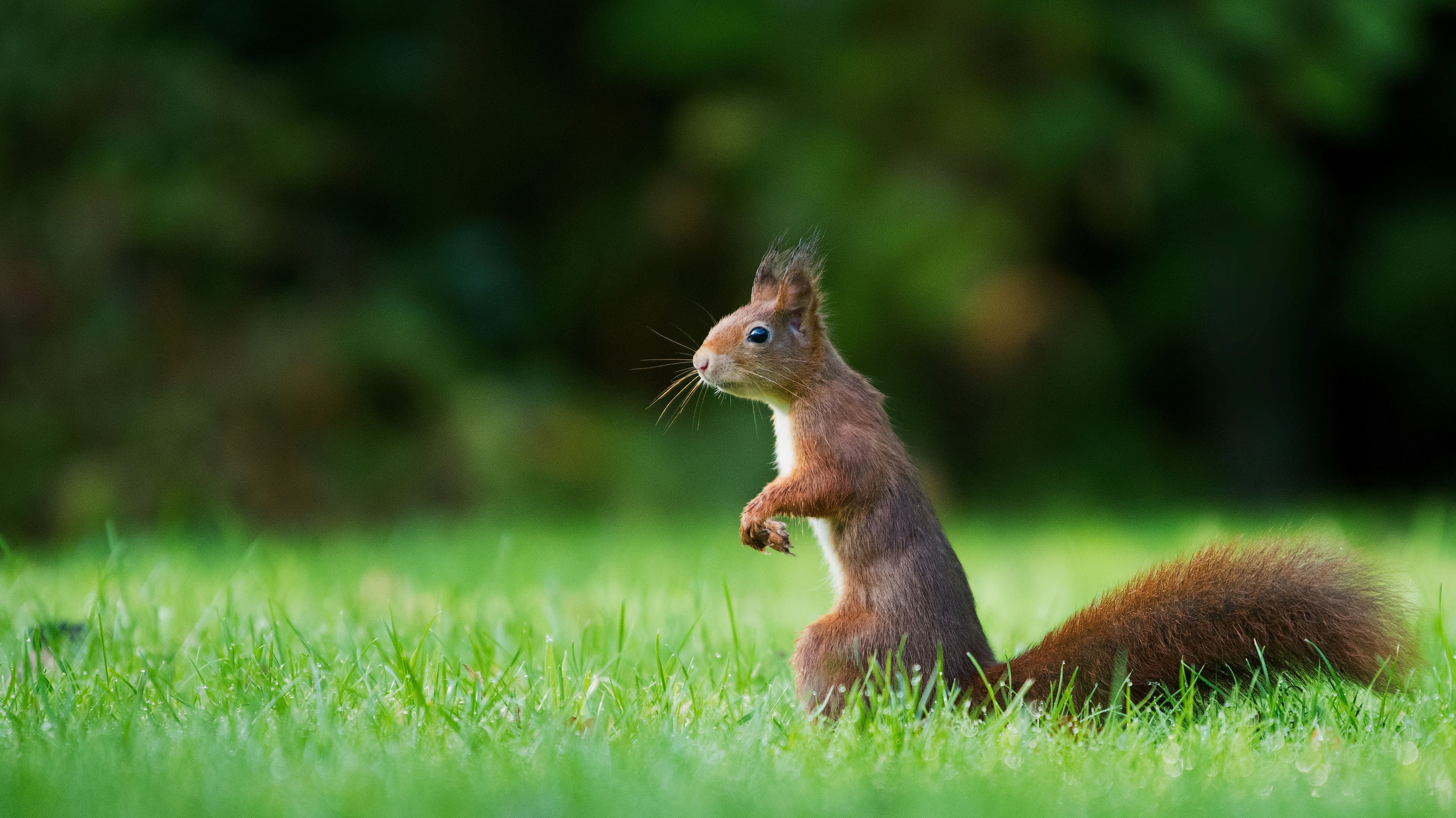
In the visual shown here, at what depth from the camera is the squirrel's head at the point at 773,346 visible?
2.23m

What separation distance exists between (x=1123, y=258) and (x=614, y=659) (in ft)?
18.7

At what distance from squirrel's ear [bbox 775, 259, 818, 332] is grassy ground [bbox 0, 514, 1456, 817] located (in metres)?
0.48

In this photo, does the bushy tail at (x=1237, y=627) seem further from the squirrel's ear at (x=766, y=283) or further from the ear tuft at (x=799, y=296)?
the squirrel's ear at (x=766, y=283)

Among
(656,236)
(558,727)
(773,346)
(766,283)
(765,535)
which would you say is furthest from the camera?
A: (656,236)

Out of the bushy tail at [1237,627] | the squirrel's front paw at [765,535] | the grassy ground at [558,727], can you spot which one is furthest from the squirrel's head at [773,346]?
the bushy tail at [1237,627]

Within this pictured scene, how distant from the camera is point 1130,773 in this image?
172 cm

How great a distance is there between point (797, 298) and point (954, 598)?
1.90ft

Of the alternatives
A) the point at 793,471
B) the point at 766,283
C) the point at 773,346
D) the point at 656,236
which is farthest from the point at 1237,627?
the point at 656,236

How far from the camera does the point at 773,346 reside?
2242 millimetres

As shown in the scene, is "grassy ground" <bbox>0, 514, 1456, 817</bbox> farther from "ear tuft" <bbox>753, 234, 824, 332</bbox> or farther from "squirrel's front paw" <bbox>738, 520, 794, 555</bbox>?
"ear tuft" <bbox>753, 234, 824, 332</bbox>

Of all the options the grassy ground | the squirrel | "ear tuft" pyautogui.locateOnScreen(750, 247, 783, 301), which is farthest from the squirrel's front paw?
"ear tuft" pyautogui.locateOnScreen(750, 247, 783, 301)

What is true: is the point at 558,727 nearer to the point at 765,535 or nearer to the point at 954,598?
the point at 765,535

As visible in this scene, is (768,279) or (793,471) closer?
(793,471)

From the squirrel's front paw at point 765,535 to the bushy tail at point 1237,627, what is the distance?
37 cm
